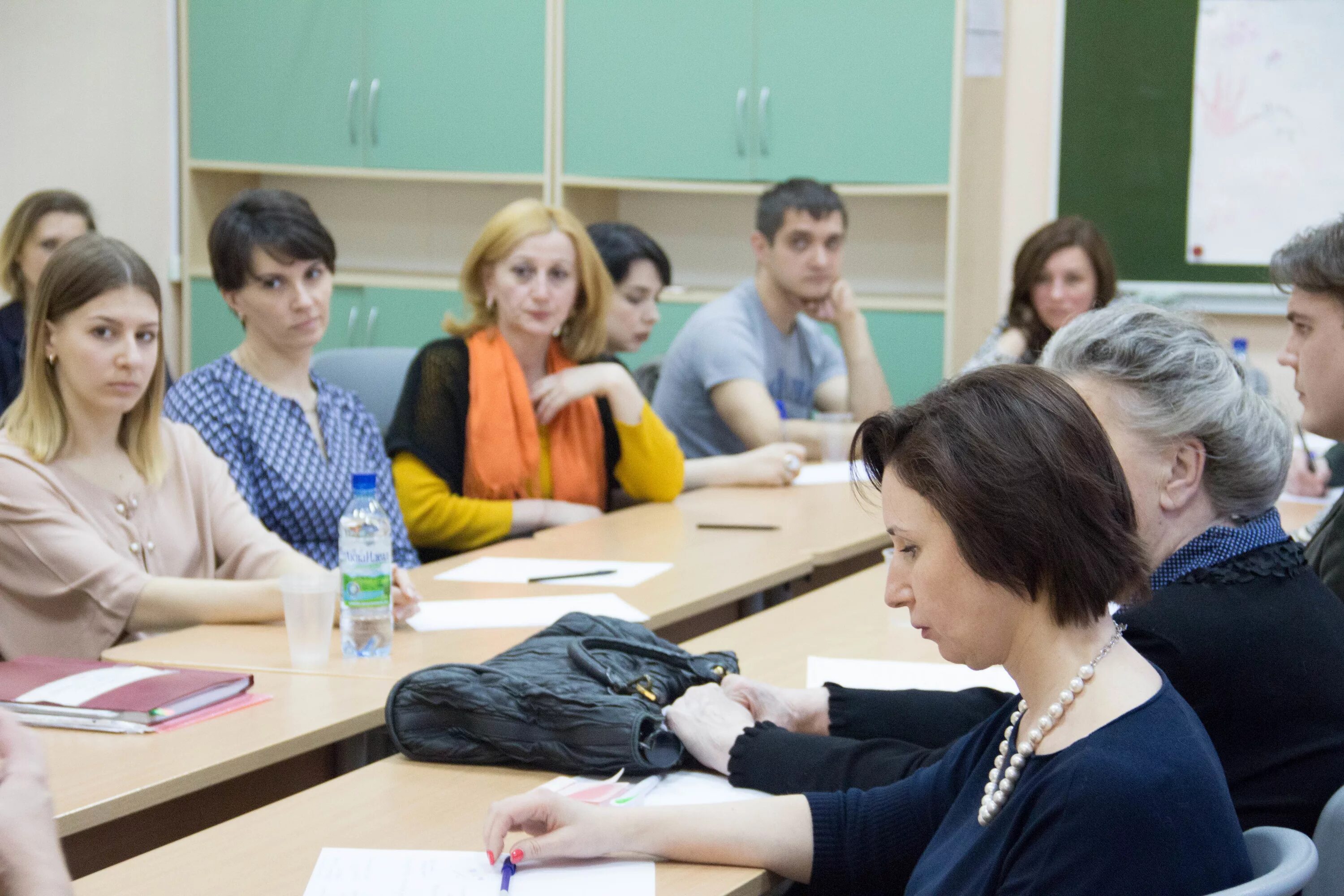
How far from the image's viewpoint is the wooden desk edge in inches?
55.6

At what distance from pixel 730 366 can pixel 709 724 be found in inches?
91.7

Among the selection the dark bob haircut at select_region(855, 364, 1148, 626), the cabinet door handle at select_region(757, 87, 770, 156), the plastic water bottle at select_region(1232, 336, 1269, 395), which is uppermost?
the cabinet door handle at select_region(757, 87, 770, 156)

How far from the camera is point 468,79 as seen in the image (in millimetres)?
5043

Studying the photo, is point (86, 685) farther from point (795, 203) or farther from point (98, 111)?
point (98, 111)

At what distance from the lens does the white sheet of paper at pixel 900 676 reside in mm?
1914

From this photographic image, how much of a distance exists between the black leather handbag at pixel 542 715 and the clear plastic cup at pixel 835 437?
7.32 feet

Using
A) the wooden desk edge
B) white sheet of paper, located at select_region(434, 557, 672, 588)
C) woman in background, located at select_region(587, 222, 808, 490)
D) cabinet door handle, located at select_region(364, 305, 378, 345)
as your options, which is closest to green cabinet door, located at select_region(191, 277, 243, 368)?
cabinet door handle, located at select_region(364, 305, 378, 345)

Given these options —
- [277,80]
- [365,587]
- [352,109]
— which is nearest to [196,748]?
[365,587]

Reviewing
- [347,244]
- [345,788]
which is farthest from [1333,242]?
[347,244]

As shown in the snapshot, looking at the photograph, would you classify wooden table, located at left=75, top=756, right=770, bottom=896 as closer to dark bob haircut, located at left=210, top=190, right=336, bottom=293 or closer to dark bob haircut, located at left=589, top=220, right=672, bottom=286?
dark bob haircut, located at left=210, top=190, right=336, bottom=293

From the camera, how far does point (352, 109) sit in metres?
5.16

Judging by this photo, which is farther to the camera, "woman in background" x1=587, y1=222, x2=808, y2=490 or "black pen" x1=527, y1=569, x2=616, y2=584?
"woman in background" x1=587, y1=222, x2=808, y2=490

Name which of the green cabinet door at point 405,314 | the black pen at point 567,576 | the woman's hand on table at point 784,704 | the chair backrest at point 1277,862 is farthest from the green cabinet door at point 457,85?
the chair backrest at point 1277,862

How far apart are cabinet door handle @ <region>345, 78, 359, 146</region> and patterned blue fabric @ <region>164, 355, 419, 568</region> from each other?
260cm
